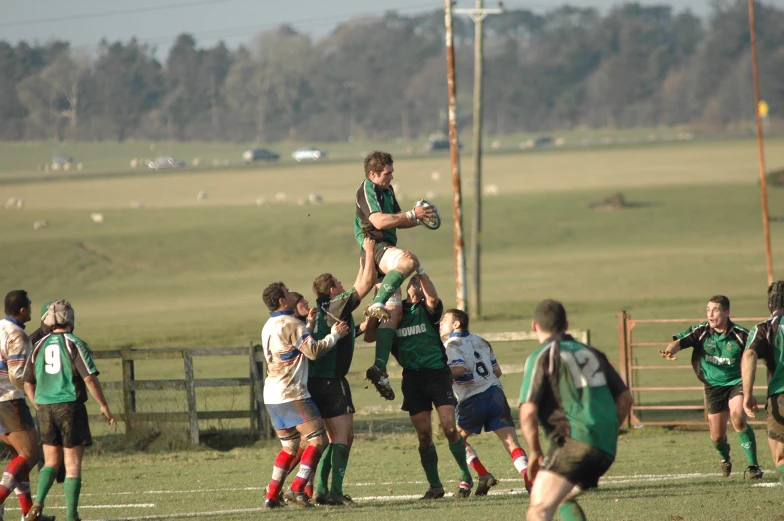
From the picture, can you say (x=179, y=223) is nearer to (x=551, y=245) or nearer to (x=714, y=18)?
(x=551, y=245)

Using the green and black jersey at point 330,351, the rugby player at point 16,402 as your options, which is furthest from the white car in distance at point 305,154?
the rugby player at point 16,402

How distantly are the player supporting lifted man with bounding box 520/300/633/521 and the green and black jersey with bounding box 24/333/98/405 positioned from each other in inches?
162

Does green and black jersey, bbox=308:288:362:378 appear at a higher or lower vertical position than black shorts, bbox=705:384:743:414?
higher

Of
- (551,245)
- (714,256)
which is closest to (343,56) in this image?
(551,245)

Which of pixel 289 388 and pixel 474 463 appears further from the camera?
pixel 474 463

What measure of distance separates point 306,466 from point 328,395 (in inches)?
26.3

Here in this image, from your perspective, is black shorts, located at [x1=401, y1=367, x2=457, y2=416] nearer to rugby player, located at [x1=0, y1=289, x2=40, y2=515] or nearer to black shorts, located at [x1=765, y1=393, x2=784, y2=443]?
black shorts, located at [x1=765, y1=393, x2=784, y2=443]

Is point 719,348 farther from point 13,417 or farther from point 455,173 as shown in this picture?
point 455,173

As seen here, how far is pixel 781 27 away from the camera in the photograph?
157000 mm

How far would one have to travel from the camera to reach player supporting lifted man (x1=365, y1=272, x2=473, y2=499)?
34.8ft

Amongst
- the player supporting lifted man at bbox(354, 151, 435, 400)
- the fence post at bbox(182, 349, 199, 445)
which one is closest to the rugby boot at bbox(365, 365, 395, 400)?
the player supporting lifted man at bbox(354, 151, 435, 400)

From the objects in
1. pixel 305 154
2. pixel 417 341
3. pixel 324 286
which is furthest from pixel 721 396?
pixel 305 154

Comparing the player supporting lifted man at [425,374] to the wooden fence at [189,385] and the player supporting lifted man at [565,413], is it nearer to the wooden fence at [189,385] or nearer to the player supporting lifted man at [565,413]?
the player supporting lifted man at [565,413]

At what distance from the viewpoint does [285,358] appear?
10000 millimetres
